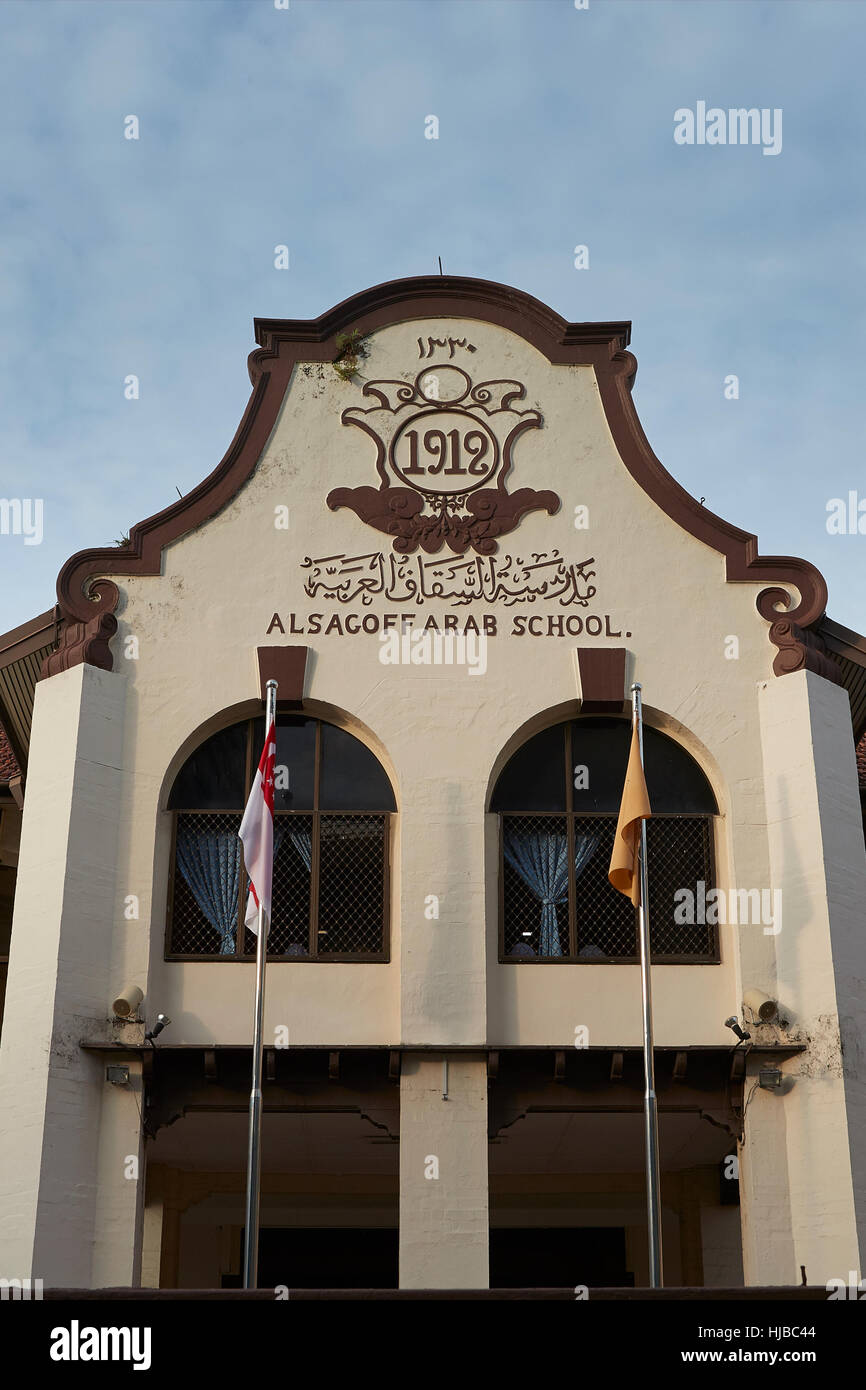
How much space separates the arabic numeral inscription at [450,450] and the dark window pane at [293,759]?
3303mm

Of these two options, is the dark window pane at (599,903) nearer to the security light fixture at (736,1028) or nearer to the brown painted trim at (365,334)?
the security light fixture at (736,1028)

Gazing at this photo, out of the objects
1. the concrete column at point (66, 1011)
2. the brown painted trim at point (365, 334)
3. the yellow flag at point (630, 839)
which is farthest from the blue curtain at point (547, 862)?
the concrete column at point (66, 1011)

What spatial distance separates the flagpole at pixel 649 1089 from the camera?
1533cm

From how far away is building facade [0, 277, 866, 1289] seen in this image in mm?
16844

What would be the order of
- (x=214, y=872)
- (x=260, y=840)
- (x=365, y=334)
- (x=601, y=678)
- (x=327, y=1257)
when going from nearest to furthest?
A: 1. (x=260, y=840)
2. (x=214, y=872)
3. (x=601, y=678)
4. (x=365, y=334)
5. (x=327, y=1257)

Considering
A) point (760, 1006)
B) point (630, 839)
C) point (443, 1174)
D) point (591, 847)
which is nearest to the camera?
point (443, 1174)

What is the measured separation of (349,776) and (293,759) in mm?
666

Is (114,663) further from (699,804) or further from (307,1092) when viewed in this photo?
(699,804)

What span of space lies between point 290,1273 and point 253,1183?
563cm

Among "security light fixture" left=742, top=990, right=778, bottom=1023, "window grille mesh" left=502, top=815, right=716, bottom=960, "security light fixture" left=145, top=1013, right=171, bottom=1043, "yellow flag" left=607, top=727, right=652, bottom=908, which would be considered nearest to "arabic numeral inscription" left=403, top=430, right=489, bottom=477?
"window grille mesh" left=502, top=815, right=716, bottom=960

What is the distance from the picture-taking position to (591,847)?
60.0ft

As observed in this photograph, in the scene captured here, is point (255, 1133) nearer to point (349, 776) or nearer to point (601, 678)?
point (349, 776)

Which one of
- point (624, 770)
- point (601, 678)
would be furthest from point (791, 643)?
point (624, 770)

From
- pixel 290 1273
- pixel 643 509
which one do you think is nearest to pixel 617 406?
pixel 643 509
